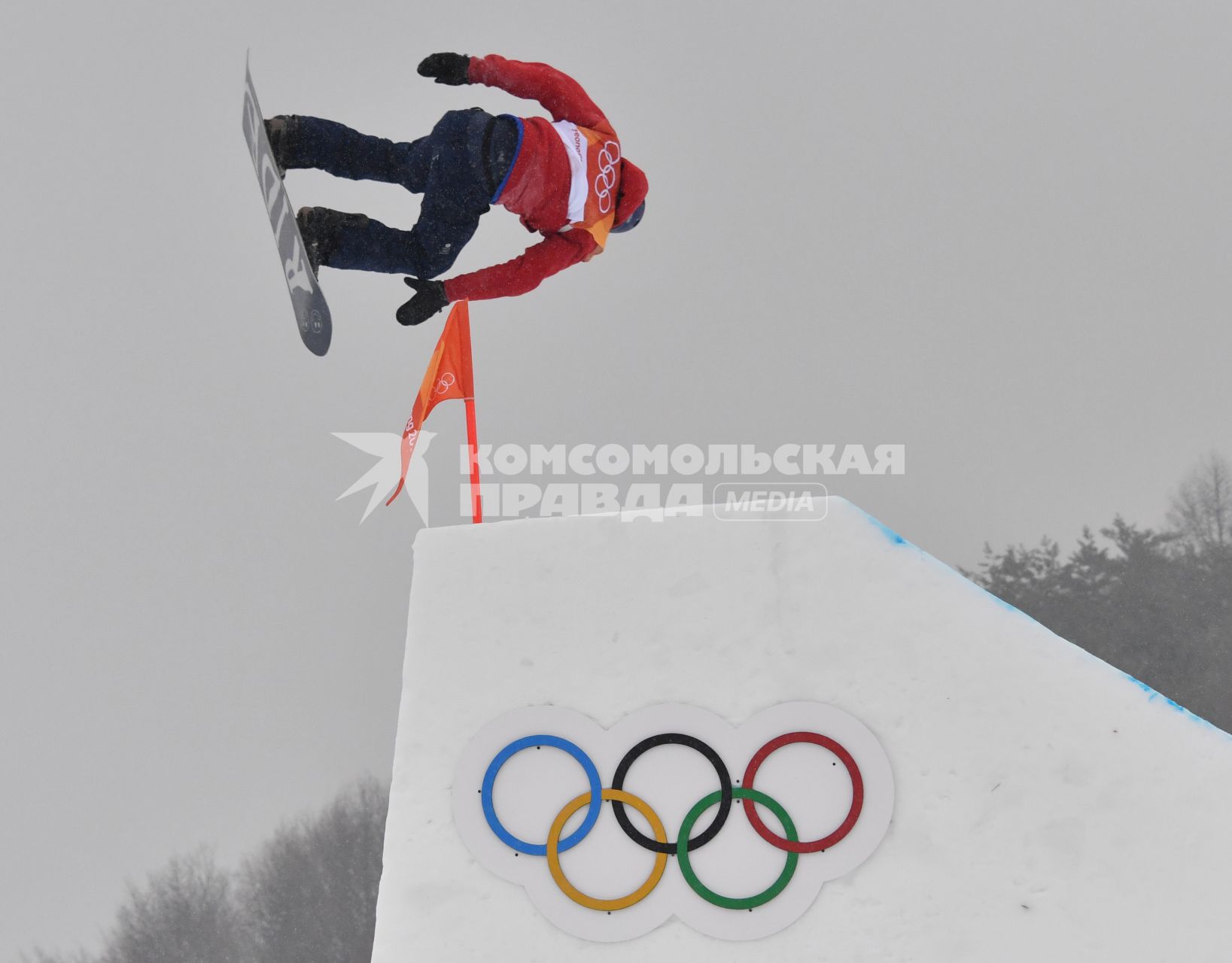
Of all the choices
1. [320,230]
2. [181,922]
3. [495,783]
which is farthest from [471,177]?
[181,922]

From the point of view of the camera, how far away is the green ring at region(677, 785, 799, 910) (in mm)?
3053

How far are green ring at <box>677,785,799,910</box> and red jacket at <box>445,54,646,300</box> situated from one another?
2562 mm

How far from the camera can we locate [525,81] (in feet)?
14.9

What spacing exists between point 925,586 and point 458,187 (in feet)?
8.58

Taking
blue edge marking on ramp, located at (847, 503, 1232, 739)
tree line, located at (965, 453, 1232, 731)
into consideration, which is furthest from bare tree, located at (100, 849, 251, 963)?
blue edge marking on ramp, located at (847, 503, 1232, 739)

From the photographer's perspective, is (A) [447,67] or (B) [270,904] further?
(B) [270,904]

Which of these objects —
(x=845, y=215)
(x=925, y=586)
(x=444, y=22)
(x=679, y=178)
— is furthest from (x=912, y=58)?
(x=925, y=586)

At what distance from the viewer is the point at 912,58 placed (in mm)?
28688

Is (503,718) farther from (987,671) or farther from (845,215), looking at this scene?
(845,215)

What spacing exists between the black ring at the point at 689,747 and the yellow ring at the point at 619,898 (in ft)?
0.07

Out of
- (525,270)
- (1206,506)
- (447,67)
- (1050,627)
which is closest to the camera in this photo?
(447,67)

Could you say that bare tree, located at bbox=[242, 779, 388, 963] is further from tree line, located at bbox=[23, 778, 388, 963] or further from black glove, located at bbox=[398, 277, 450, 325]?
black glove, located at bbox=[398, 277, 450, 325]

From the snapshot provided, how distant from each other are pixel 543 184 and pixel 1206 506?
99.6 feet

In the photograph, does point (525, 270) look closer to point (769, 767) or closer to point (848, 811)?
point (769, 767)
